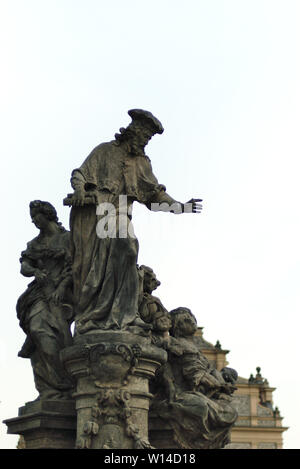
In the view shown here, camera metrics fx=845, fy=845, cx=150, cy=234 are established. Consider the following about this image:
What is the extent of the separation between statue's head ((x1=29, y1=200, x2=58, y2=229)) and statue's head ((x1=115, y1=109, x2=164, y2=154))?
1.43 metres

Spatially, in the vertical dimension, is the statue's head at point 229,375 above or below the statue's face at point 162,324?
below

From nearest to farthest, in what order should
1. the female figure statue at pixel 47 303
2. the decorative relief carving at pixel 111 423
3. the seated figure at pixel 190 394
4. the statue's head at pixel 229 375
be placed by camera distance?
1. the decorative relief carving at pixel 111 423
2. the seated figure at pixel 190 394
3. the female figure statue at pixel 47 303
4. the statue's head at pixel 229 375

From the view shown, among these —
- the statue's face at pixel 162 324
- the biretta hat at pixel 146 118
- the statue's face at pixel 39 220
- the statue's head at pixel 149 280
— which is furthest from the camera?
the statue's face at pixel 39 220

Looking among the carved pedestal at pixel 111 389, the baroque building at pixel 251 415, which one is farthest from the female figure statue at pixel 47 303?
the baroque building at pixel 251 415

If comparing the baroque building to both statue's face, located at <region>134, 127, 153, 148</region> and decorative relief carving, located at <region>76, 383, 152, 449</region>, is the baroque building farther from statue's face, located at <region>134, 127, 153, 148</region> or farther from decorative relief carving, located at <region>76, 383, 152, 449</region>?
decorative relief carving, located at <region>76, 383, 152, 449</region>

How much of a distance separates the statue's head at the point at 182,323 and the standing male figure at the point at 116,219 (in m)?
1.03

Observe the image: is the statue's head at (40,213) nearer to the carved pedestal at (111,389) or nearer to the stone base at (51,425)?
the carved pedestal at (111,389)

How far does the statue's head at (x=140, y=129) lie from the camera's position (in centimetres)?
1070

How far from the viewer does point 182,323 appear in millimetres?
10812

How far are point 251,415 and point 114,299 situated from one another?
3604 centimetres

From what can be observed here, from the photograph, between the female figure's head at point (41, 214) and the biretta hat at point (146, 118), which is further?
the female figure's head at point (41, 214)

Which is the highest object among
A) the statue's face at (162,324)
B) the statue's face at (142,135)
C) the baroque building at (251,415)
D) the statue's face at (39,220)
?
the baroque building at (251,415)

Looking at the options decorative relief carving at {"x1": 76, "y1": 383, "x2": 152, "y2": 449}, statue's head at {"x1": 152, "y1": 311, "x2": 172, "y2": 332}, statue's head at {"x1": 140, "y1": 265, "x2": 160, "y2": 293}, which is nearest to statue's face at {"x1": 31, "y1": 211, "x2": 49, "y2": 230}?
statue's head at {"x1": 140, "y1": 265, "x2": 160, "y2": 293}

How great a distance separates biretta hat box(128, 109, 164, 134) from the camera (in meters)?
10.7
